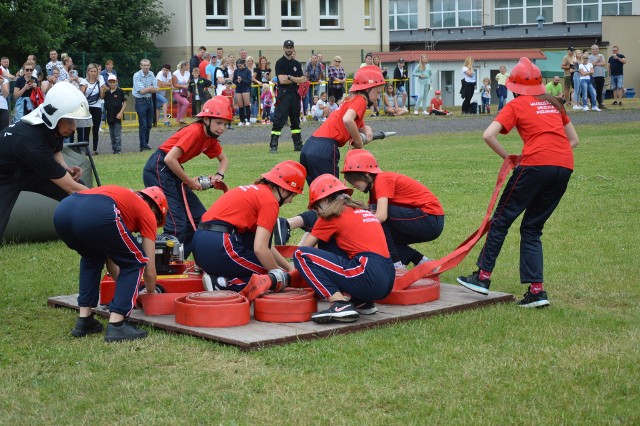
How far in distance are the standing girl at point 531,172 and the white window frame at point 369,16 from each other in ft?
146

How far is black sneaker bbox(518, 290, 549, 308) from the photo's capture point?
812 centimetres

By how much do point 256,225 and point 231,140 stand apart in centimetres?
1751

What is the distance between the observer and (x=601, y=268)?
9.69 meters

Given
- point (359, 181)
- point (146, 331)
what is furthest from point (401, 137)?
point (146, 331)

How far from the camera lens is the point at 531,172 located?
8109mm

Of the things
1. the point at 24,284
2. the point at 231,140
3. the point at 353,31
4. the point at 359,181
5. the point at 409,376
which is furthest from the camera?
the point at 353,31

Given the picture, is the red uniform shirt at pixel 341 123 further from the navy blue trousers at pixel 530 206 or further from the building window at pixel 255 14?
the building window at pixel 255 14

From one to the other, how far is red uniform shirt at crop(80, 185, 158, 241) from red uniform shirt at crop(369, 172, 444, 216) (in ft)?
8.04

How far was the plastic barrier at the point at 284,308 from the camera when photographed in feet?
24.6

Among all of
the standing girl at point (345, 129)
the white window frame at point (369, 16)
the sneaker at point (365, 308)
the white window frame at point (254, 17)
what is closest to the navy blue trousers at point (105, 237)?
the sneaker at point (365, 308)

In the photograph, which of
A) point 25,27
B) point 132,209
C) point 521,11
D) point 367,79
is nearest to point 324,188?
point 132,209

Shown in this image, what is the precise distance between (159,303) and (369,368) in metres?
2.16

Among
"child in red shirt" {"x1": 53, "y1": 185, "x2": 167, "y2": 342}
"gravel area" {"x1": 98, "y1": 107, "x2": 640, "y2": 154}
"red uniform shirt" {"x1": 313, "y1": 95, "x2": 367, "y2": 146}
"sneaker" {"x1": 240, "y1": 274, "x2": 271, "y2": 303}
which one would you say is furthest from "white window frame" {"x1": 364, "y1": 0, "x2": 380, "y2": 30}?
"child in red shirt" {"x1": 53, "y1": 185, "x2": 167, "y2": 342}

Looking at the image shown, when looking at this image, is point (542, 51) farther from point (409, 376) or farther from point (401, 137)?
point (409, 376)
